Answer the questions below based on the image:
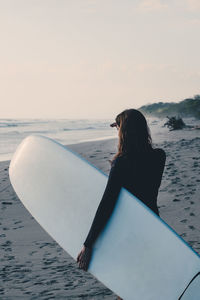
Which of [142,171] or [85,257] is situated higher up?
[142,171]

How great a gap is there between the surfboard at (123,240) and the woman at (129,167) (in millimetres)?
113

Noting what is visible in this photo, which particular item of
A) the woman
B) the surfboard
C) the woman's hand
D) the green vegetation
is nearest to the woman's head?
the woman

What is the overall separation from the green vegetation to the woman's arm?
32.8m

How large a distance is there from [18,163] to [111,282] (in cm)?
122

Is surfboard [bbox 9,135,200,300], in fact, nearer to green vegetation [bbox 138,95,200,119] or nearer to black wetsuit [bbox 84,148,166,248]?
black wetsuit [bbox 84,148,166,248]

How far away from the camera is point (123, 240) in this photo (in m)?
2.07

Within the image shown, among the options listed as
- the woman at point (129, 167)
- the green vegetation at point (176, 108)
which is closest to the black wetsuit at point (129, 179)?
the woman at point (129, 167)

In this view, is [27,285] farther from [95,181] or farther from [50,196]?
[95,181]

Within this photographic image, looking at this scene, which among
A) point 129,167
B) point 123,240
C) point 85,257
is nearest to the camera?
point 129,167

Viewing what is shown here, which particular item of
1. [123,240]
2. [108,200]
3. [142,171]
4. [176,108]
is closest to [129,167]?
[142,171]

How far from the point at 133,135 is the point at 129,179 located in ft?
0.68

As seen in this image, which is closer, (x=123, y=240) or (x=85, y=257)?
(x=85, y=257)

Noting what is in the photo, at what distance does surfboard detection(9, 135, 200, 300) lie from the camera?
1.94 metres

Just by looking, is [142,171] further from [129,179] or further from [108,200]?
[108,200]
